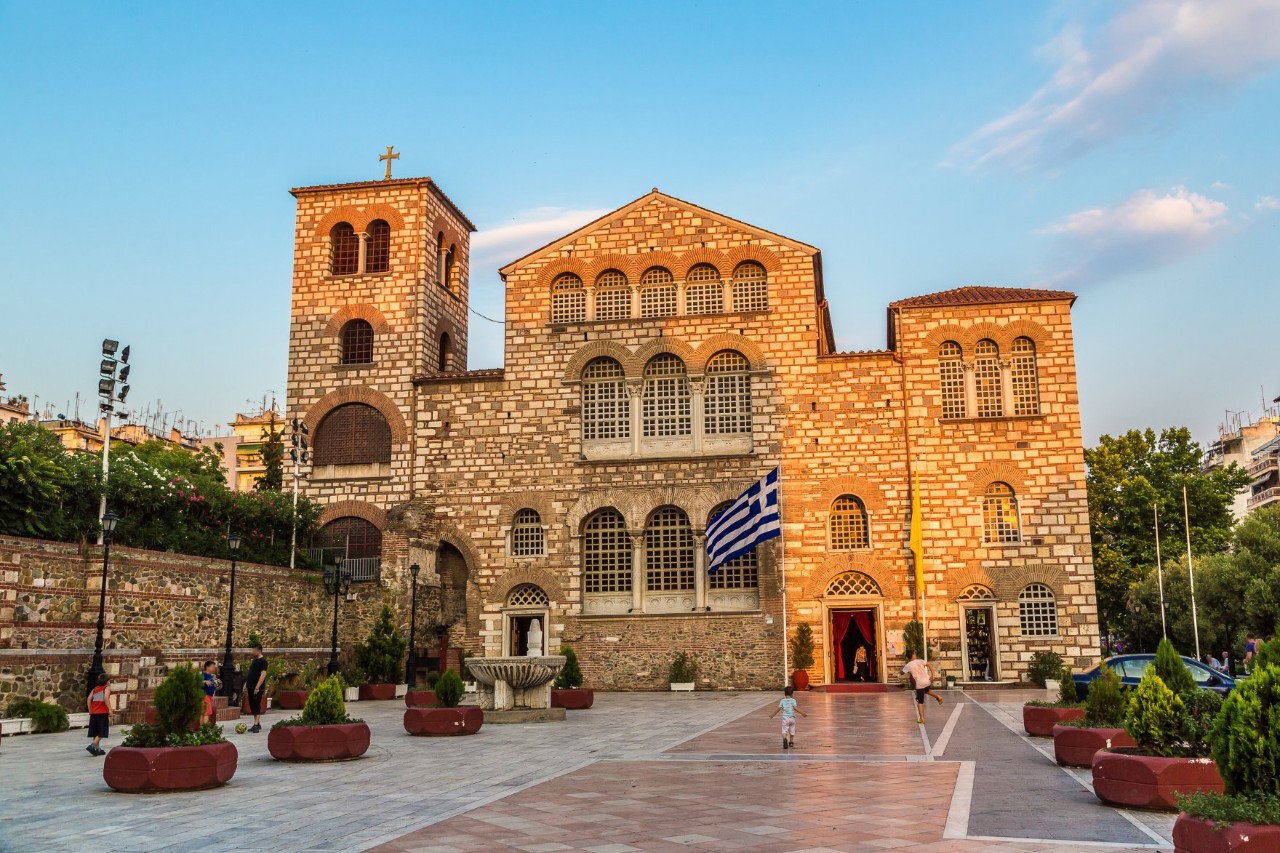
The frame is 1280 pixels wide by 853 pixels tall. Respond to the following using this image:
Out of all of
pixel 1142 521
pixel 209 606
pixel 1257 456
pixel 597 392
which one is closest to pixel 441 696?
pixel 209 606

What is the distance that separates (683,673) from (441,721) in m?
13.8

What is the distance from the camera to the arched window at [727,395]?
109 ft

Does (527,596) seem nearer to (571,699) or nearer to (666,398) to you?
(666,398)

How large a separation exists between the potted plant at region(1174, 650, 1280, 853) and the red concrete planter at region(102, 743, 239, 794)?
32.8 feet

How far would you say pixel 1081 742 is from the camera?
13.3 m

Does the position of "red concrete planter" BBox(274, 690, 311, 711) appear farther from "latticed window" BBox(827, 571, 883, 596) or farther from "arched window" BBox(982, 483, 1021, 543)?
"arched window" BBox(982, 483, 1021, 543)

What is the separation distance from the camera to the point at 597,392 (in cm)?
3412

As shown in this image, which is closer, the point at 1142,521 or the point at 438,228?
the point at 438,228

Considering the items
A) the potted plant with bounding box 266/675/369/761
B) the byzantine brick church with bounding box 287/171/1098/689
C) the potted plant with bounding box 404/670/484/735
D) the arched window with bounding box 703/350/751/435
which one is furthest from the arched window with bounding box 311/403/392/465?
the potted plant with bounding box 266/675/369/761

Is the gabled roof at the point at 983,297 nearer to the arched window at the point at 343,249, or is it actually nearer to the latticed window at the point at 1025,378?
the latticed window at the point at 1025,378

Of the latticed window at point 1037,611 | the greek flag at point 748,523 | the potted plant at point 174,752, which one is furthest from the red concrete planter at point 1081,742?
the latticed window at point 1037,611

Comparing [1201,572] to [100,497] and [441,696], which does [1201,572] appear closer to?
[441,696]

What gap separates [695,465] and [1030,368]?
10624 mm

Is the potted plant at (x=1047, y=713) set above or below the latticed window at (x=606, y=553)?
below
